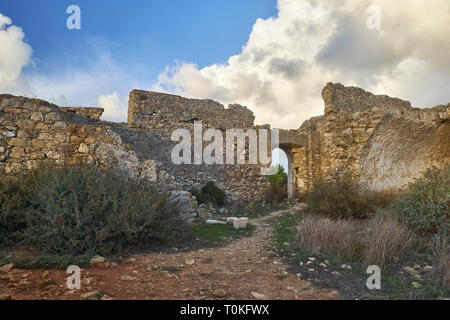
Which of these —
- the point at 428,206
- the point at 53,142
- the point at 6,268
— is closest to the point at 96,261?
the point at 6,268

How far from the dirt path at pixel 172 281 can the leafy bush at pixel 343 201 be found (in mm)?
3332

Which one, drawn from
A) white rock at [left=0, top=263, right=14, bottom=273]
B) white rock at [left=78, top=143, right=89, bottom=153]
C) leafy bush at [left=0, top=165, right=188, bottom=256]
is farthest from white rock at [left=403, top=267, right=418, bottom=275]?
white rock at [left=78, top=143, right=89, bottom=153]

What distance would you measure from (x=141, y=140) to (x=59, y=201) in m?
7.38

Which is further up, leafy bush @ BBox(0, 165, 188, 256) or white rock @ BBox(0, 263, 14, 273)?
leafy bush @ BBox(0, 165, 188, 256)

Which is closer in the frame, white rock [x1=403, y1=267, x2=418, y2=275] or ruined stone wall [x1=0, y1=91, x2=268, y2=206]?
white rock [x1=403, y1=267, x2=418, y2=275]

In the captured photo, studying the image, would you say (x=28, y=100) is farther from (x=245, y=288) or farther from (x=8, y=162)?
(x=245, y=288)

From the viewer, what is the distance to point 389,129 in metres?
8.23

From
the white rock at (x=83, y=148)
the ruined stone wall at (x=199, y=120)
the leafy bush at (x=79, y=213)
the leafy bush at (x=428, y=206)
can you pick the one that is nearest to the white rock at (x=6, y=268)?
the leafy bush at (x=79, y=213)

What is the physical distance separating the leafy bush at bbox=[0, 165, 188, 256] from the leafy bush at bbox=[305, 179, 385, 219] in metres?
3.89

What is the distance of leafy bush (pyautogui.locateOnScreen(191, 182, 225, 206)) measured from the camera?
10406 millimetres

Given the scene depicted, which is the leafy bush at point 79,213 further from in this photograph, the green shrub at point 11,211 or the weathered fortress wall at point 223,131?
the weathered fortress wall at point 223,131

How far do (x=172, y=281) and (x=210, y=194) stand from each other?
25.8 feet

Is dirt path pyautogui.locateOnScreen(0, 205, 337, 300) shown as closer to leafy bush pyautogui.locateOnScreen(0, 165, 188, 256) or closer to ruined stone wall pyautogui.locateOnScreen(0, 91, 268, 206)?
leafy bush pyautogui.locateOnScreen(0, 165, 188, 256)
